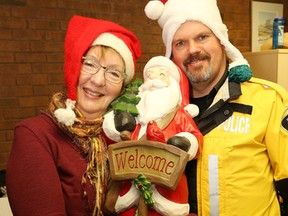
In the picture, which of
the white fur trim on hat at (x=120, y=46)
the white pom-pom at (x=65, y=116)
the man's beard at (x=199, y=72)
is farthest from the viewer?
the man's beard at (x=199, y=72)

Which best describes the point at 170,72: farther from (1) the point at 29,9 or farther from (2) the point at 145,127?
(1) the point at 29,9

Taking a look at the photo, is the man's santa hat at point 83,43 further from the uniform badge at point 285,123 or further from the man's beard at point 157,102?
the uniform badge at point 285,123

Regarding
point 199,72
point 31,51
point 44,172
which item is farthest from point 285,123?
point 31,51

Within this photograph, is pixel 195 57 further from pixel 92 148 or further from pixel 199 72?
pixel 92 148

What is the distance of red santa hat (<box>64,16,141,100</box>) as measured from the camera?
1194 mm

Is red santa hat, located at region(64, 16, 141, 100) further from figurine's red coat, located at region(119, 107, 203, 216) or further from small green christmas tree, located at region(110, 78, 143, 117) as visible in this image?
figurine's red coat, located at region(119, 107, 203, 216)

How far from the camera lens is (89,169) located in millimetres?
1135

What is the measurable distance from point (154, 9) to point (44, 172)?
92 cm

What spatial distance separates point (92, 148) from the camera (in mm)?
1160

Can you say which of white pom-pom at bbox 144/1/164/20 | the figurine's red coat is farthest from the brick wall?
the figurine's red coat

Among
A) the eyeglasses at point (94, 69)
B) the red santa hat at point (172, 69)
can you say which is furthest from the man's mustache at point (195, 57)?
the eyeglasses at point (94, 69)

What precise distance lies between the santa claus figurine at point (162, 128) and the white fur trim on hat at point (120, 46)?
0.08 metres

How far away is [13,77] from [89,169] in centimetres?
201

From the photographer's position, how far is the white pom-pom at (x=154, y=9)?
1.46 m
